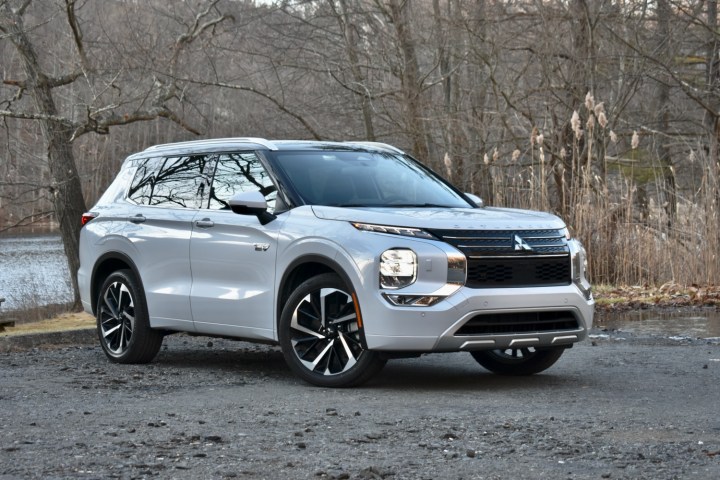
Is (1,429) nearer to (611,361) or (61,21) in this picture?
(611,361)

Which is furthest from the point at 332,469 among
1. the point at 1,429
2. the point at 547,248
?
the point at 547,248

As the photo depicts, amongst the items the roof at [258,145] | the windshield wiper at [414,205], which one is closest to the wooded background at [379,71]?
the roof at [258,145]

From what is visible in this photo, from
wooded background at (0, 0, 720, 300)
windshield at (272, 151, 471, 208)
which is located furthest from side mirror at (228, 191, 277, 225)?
wooded background at (0, 0, 720, 300)

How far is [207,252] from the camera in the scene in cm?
928

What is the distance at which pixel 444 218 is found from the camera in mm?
8156

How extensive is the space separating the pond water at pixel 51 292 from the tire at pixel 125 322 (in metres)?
5.28

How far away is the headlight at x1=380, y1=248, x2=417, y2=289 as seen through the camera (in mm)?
7883

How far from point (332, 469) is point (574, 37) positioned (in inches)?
697

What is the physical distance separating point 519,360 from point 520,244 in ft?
4.85

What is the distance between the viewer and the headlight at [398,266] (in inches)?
310

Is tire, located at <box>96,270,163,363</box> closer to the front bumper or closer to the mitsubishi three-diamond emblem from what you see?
the front bumper

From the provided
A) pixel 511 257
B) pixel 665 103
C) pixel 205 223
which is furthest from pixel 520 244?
pixel 665 103

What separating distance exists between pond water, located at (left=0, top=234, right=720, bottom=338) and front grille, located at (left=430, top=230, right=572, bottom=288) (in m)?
4.10

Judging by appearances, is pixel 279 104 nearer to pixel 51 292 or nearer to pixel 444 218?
pixel 51 292
